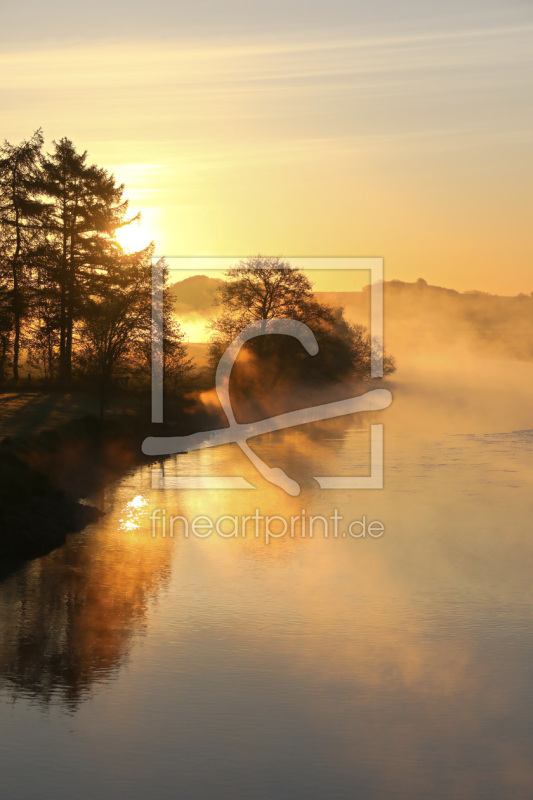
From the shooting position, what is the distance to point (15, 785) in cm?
1581

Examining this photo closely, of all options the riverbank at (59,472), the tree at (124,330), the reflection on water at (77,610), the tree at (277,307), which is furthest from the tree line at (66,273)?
the reflection on water at (77,610)

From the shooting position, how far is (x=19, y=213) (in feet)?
235

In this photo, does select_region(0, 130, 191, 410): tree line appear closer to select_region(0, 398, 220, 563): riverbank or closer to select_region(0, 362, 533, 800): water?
select_region(0, 398, 220, 563): riverbank

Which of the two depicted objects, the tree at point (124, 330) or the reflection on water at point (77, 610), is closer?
the reflection on water at point (77, 610)

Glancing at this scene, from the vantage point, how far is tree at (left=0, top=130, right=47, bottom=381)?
6950 centimetres

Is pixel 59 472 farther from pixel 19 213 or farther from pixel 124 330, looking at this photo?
pixel 19 213

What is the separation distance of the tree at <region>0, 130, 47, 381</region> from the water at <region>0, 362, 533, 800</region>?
3228 cm

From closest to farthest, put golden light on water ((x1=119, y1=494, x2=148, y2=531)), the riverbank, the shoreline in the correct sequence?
the shoreline
the riverbank
golden light on water ((x1=119, y1=494, x2=148, y2=531))

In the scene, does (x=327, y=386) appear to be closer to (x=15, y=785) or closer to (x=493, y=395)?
(x=493, y=395)

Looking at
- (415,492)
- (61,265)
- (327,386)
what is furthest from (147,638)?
(327,386)

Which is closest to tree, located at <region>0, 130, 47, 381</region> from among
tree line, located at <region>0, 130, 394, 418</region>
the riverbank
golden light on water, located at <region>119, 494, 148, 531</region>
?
tree line, located at <region>0, 130, 394, 418</region>

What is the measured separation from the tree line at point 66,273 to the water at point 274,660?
25.9m

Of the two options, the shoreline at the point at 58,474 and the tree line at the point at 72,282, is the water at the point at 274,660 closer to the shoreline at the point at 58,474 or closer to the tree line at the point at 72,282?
the shoreline at the point at 58,474

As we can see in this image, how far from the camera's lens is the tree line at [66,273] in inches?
2601
